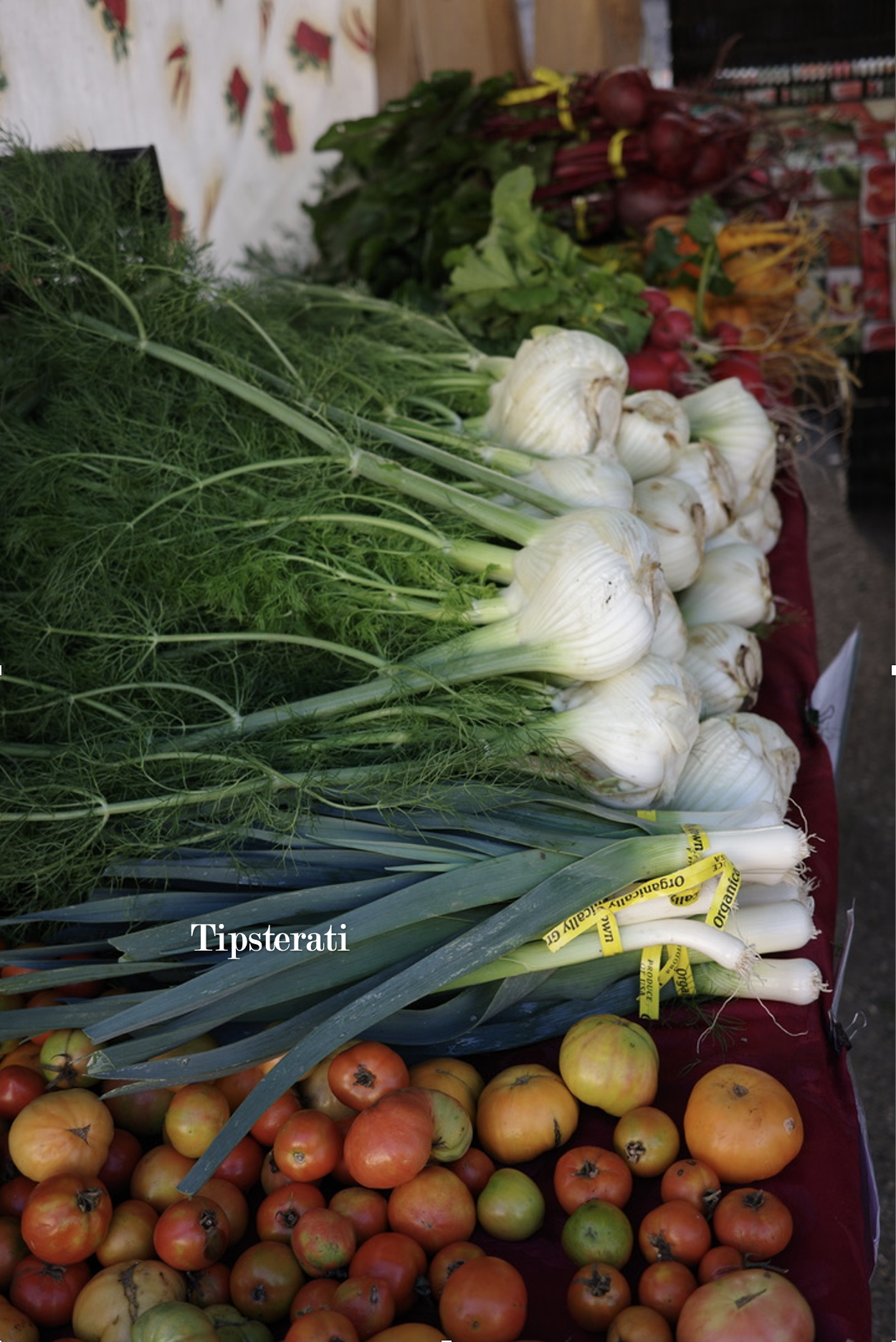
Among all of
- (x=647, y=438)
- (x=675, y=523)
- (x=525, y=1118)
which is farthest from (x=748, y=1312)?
(x=647, y=438)

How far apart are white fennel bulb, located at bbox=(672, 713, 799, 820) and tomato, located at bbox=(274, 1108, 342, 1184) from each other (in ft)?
2.41

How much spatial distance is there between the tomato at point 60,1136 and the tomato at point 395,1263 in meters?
0.33

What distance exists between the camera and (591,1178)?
3.83ft

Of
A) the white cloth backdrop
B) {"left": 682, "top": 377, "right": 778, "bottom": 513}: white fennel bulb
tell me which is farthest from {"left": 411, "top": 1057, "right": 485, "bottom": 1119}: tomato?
the white cloth backdrop

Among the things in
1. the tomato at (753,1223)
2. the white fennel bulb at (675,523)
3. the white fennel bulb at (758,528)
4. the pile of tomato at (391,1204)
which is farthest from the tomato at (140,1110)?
the white fennel bulb at (758,528)

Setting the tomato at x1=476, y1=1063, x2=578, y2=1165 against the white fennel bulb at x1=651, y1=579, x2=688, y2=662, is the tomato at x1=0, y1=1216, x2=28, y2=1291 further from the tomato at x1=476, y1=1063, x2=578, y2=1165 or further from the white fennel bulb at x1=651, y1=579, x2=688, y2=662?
the white fennel bulb at x1=651, y1=579, x2=688, y2=662

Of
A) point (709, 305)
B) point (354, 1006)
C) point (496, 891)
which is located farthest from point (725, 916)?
point (709, 305)

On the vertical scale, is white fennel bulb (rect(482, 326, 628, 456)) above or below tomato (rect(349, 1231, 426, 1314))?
above

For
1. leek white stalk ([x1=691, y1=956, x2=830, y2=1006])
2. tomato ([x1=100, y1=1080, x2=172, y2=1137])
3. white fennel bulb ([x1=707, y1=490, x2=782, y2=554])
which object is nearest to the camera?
tomato ([x1=100, y1=1080, x2=172, y2=1137])

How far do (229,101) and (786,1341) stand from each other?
120 inches

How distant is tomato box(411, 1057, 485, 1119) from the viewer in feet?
4.18

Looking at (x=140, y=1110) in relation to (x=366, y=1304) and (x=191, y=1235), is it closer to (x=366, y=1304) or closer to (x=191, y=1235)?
(x=191, y=1235)

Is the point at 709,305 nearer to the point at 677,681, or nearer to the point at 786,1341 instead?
the point at 677,681

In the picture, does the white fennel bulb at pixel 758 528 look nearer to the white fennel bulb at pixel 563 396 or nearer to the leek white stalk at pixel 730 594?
the leek white stalk at pixel 730 594
